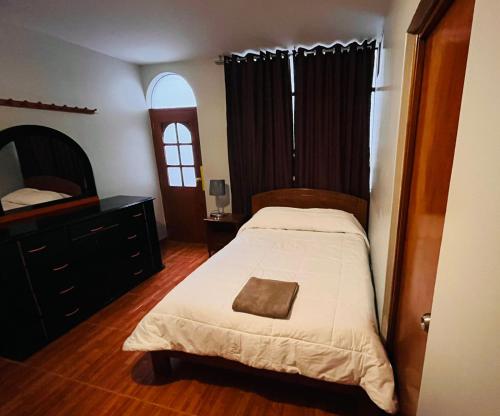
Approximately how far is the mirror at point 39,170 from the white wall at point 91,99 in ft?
0.37

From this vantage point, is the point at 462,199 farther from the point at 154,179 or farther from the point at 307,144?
the point at 154,179

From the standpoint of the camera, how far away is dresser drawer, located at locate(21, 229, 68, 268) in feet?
6.19

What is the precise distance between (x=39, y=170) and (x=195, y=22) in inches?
73.4

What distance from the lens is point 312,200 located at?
2.99 meters

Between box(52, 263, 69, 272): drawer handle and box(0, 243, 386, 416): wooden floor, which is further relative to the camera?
box(52, 263, 69, 272): drawer handle

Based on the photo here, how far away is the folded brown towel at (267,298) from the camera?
1412 mm

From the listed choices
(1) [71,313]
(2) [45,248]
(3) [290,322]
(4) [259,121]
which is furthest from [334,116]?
(1) [71,313]

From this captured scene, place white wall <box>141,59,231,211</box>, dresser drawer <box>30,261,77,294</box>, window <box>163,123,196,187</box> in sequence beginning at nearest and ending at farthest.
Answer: dresser drawer <box>30,261,77,294</box> → white wall <box>141,59,231,211</box> → window <box>163,123,196,187</box>

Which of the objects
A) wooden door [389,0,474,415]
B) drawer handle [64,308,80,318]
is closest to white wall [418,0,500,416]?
wooden door [389,0,474,415]

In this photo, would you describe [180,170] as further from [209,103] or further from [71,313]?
[71,313]

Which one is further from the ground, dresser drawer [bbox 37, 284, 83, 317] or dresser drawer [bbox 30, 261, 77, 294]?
dresser drawer [bbox 30, 261, 77, 294]

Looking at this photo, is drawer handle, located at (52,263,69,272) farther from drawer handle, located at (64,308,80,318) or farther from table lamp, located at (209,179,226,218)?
table lamp, located at (209,179,226,218)

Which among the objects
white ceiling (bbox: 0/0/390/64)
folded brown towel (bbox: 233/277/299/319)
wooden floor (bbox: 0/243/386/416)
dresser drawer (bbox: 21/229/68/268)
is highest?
white ceiling (bbox: 0/0/390/64)

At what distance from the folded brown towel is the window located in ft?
7.97
